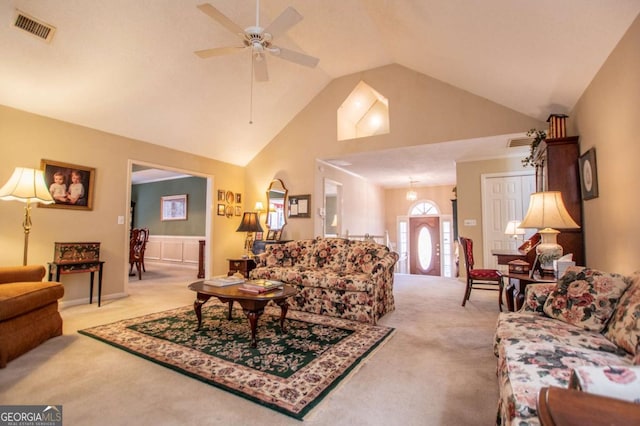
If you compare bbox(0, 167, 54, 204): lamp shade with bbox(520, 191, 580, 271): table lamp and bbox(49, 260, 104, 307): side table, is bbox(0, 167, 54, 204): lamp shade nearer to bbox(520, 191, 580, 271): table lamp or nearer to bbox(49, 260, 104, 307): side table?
bbox(49, 260, 104, 307): side table

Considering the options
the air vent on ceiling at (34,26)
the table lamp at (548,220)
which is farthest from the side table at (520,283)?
the air vent on ceiling at (34,26)

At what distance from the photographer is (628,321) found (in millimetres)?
1524

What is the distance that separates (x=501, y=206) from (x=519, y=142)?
1.45 meters

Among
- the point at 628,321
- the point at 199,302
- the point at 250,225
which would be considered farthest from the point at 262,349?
the point at 250,225

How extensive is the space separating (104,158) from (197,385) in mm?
4002

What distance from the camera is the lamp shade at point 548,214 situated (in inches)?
98.7

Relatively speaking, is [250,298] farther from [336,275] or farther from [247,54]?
[247,54]

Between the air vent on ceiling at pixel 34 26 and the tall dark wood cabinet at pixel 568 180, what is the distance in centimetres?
535

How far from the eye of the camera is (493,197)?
5824 mm

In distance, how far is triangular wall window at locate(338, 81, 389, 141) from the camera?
5.80 m

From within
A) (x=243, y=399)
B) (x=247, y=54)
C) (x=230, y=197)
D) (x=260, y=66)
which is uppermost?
(x=247, y=54)

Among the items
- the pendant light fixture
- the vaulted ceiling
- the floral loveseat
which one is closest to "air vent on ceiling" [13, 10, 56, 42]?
the vaulted ceiling

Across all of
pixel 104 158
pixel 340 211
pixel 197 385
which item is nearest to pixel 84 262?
pixel 104 158

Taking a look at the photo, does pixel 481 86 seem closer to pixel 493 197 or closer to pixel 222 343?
pixel 493 197
